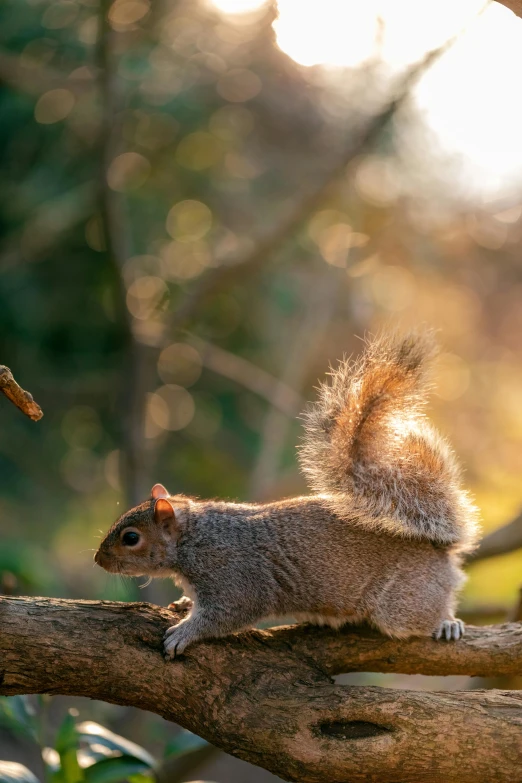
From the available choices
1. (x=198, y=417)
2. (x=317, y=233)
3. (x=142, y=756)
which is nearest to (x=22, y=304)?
(x=198, y=417)

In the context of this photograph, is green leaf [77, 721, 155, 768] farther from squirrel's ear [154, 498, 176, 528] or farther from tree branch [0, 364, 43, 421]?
tree branch [0, 364, 43, 421]

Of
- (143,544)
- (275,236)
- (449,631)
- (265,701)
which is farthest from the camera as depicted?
(275,236)

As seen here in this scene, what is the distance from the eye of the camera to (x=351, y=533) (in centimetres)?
224

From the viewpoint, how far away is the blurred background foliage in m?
4.09

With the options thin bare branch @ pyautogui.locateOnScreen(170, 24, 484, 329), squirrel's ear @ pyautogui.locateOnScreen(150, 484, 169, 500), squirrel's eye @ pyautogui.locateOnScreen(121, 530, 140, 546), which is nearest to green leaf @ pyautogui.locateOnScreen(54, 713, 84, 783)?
squirrel's eye @ pyautogui.locateOnScreen(121, 530, 140, 546)

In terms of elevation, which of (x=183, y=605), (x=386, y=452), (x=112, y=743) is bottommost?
(x=112, y=743)

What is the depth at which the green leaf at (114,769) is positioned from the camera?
229 centimetres

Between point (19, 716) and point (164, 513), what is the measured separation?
0.86m

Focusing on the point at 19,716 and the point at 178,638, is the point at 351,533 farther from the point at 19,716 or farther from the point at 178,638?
the point at 19,716

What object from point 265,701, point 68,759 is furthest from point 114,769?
point 265,701

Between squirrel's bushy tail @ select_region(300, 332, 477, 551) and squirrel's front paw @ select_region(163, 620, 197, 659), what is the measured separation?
53 centimetres

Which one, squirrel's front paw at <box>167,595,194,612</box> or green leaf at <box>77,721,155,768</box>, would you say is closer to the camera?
squirrel's front paw at <box>167,595,194,612</box>

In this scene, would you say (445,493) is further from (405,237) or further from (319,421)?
(405,237)

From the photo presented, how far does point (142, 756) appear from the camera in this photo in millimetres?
2443
